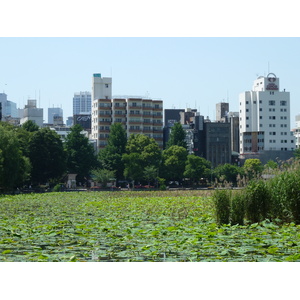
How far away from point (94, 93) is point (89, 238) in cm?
11922

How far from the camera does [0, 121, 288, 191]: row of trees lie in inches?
3098

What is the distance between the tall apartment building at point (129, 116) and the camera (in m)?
119

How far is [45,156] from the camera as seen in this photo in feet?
256

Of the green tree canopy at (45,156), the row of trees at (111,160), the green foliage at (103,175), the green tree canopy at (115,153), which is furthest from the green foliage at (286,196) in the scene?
the green tree canopy at (115,153)

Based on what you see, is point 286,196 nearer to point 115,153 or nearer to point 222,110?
point 115,153

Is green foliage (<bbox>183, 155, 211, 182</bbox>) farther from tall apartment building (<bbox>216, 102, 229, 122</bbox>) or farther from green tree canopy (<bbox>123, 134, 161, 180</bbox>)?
tall apartment building (<bbox>216, 102, 229, 122</bbox>)

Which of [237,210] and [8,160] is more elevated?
[8,160]

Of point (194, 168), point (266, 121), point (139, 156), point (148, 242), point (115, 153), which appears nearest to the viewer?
point (148, 242)

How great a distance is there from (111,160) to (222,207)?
235 ft

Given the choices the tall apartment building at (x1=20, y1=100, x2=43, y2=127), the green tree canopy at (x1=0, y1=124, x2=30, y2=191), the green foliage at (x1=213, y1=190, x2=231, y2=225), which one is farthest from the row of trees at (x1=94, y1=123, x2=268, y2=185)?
the green foliage at (x1=213, y1=190, x2=231, y2=225)

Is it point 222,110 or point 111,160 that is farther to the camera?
point 222,110

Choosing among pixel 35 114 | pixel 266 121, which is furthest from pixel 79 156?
pixel 35 114
